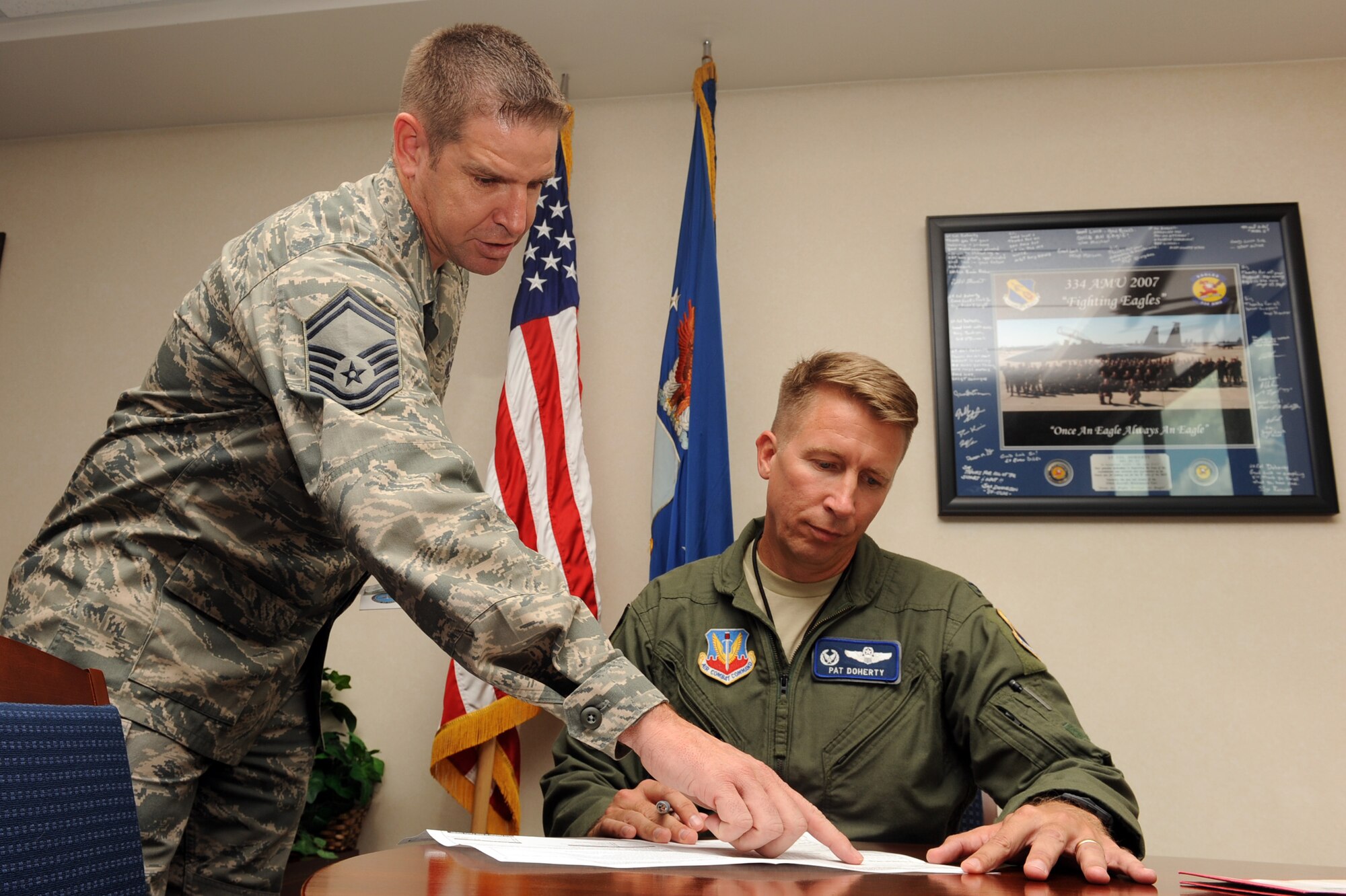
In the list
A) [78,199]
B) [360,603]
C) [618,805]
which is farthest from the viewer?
[78,199]

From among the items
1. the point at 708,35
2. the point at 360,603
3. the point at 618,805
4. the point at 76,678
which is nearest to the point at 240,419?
the point at 76,678

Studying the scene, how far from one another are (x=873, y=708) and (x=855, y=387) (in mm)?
551

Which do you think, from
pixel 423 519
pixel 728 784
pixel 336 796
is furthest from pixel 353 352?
pixel 336 796

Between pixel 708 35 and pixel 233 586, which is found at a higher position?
pixel 708 35

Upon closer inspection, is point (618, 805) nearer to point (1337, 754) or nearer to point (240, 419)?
point (240, 419)

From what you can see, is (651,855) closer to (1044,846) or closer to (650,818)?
(650,818)

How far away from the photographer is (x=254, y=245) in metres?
1.11

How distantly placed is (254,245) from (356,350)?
0.78 ft

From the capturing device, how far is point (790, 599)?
1735mm

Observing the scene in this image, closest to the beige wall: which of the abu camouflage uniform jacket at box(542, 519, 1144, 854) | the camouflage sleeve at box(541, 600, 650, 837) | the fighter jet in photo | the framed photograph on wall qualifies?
the framed photograph on wall

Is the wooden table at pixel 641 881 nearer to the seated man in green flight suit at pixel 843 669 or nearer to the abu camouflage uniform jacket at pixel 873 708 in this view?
the seated man in green flight suit at pixel 843 669

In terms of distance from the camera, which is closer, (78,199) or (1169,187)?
(1169,187)

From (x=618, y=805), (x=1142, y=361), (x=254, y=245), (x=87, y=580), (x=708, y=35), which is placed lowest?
(x=618, y=805)

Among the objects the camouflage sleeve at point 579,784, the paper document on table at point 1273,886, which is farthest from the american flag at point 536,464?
the paper document on table at point 1273,886
